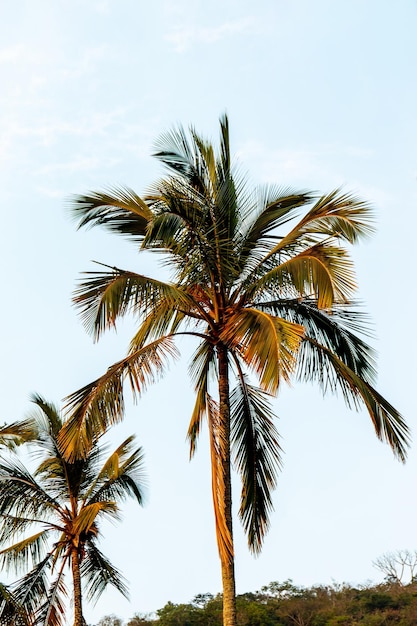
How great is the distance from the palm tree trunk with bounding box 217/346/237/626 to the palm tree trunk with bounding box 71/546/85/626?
24.1 ft

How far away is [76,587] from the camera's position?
1684 cm

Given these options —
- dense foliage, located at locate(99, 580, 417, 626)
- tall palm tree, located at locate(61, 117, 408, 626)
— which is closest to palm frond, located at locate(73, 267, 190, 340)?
tall palm tree, located at locate(61, 117, 408, 626)

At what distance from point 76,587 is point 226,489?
7650 millimetres

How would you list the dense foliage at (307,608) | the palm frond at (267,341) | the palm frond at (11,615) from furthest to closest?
the dense foliage at (307,608)
the palm frond at (11,615)
the palm frond at (267,341)

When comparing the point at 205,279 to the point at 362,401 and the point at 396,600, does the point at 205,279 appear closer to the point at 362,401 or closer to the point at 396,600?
the point at 362,401

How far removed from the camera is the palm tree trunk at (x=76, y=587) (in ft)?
54.4

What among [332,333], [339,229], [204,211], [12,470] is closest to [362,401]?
[332,333]

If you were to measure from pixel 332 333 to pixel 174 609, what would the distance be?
118 ft

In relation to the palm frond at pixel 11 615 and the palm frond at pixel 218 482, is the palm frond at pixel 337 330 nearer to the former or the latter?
the palm frond at pixel 218 482

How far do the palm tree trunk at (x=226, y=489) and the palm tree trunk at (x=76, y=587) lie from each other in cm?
734

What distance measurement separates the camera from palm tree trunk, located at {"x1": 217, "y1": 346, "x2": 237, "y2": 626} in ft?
32.8

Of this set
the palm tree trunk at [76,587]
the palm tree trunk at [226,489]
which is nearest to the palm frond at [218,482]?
the palm tree trunk at [226,489]

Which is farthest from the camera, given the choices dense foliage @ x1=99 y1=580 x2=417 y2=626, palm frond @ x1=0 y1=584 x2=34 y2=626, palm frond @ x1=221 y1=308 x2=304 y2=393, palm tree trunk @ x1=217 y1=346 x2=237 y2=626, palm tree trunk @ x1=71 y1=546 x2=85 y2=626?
dense foliage @ x1=99 y1=580 x2=417 y2=626

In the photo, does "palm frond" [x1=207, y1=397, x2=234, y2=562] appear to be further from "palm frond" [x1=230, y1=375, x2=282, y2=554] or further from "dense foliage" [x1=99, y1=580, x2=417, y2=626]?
"dense foliage" [x1=99, y1=580, x2=417, y2=626]
